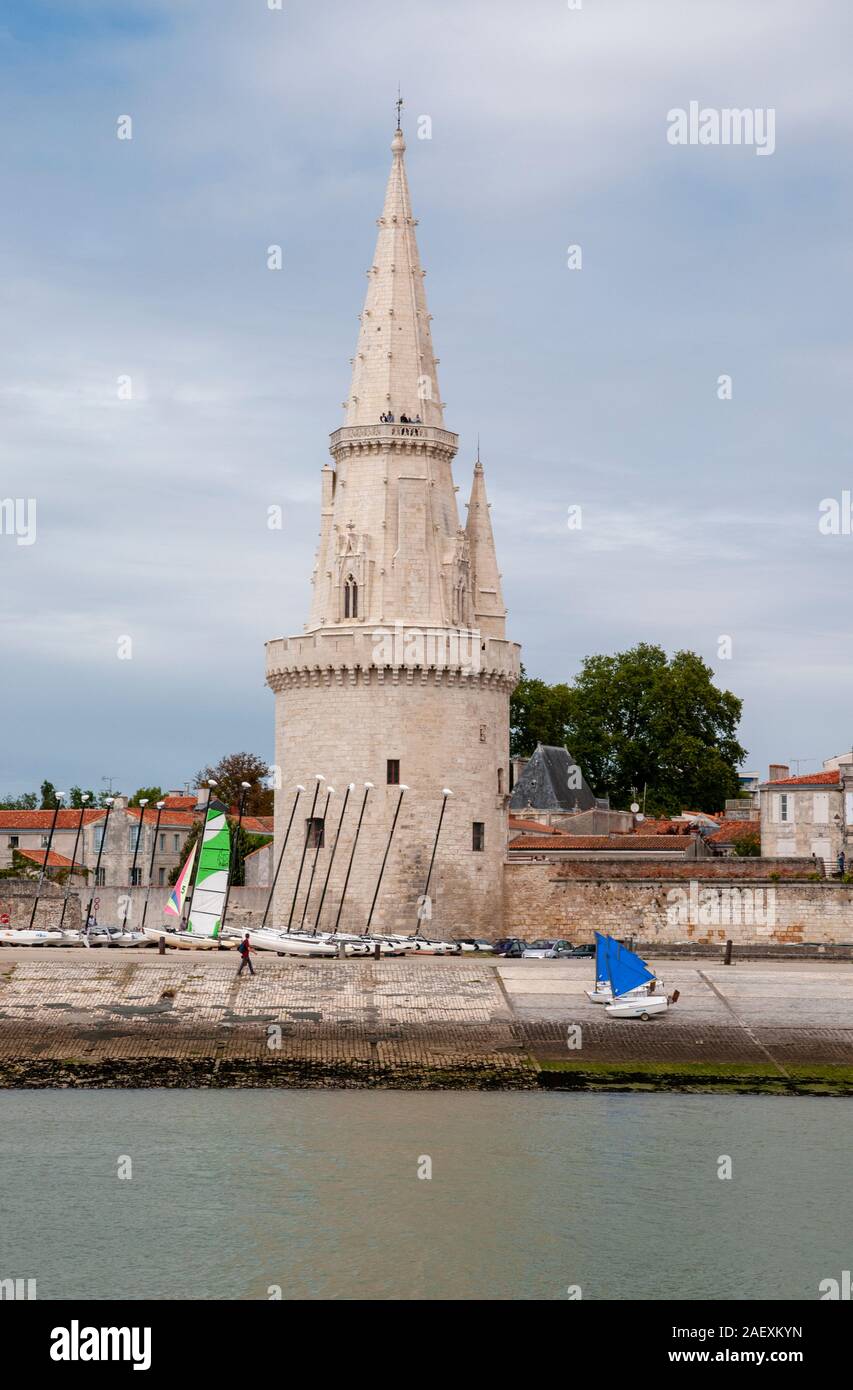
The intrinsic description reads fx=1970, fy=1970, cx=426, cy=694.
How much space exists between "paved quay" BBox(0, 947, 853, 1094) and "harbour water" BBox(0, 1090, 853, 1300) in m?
1.37

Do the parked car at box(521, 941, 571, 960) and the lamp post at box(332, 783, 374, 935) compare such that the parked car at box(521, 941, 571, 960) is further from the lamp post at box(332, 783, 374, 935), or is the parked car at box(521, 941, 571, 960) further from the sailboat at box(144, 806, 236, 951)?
the sailboat at box(144, 806, 236, 951)

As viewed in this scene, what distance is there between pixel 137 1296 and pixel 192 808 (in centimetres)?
7057

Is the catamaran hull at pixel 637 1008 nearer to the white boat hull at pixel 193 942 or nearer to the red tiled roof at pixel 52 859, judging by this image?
the white boat hull at pixel 193 942

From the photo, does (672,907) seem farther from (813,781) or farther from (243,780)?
(243,780)

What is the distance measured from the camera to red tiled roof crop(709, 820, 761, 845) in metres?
77.0

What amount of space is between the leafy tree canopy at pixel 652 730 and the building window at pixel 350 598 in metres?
41.9

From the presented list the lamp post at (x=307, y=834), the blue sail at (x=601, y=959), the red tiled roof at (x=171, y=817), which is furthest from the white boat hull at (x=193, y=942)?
the red tiled roof at (x=171, y=817)

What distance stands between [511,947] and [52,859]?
32.0 meters

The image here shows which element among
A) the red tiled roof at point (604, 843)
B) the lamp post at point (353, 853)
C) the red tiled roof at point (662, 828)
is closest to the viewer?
the lamp post at point (353, 853)

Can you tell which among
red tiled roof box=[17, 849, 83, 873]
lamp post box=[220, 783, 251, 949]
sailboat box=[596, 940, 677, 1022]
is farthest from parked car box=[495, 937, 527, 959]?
red tiled roof box=[17, 849, 83, 873]

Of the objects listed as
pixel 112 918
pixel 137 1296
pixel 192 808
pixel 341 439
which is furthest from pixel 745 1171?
pixel 192 808

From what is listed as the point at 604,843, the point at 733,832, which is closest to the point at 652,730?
the point at 733,832

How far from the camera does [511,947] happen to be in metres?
54.8

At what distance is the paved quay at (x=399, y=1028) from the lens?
127ft
